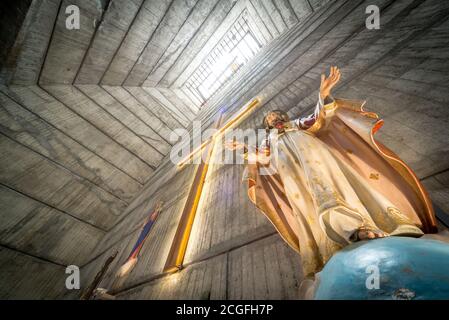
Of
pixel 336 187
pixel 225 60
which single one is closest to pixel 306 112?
pixel 336 187

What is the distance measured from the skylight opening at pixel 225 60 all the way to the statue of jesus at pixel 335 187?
31.5 feet

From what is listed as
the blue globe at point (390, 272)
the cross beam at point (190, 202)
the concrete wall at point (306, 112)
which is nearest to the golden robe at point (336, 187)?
the blue globe at point (390, 272)

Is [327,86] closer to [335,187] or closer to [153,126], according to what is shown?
[335,187]

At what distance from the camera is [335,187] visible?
130 cm

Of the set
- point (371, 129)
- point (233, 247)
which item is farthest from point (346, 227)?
point (233, 247)

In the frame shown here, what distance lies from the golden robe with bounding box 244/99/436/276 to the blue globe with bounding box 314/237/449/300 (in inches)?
7.5

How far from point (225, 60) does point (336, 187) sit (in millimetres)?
12544

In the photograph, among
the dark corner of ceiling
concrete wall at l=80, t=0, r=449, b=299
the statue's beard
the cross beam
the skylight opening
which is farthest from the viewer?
the skylight opening

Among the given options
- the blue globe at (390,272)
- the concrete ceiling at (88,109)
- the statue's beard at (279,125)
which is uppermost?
the concrete ceiling at (88,109)

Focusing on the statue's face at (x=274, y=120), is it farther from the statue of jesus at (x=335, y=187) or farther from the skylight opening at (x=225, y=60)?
the skylight opening at (x=225, y=60)

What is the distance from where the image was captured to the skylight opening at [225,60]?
10.5m

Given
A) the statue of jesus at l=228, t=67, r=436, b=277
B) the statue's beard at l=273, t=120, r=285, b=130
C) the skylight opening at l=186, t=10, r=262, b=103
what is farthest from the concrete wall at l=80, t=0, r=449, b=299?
the skylight opening at l=186, t=10, r=262, b=103

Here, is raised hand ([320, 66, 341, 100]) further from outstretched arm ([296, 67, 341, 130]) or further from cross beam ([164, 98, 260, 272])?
cross beam ([164, 98, 260, 272])

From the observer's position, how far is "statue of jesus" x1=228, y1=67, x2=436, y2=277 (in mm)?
1131
